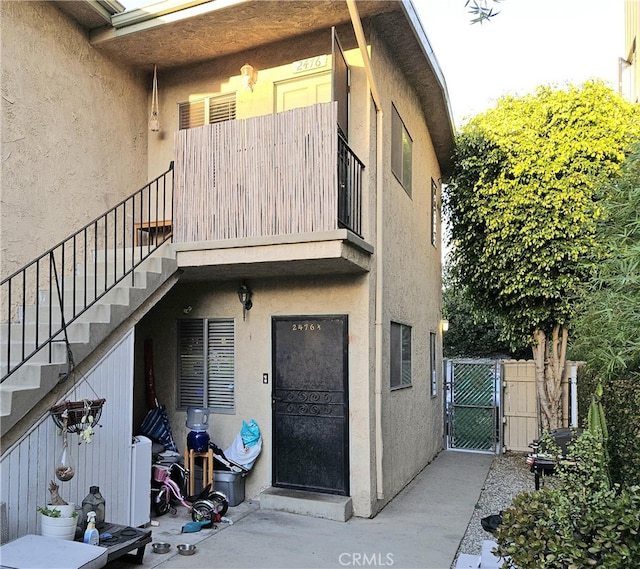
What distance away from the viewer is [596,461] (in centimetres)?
371

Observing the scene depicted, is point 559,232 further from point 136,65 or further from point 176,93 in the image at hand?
point 136,65

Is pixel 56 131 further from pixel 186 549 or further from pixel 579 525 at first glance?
pixel 579 525

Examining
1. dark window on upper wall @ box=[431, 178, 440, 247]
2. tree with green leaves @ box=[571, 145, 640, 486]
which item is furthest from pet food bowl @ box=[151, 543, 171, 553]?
dark window on upper wall @ box=[431, 178, 440, 247]

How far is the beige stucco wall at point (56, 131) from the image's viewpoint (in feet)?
20.2

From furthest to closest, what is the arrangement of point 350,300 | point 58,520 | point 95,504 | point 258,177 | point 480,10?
point 350,300, point 258,177, point 95,504, point 58,520, point 480,10

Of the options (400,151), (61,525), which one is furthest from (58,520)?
(400,151)

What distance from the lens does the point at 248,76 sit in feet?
24.1

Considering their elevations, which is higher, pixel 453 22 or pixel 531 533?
pixel 453 22

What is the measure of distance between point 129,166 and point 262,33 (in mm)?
2529

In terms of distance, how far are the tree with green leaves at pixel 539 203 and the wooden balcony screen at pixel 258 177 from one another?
545cm

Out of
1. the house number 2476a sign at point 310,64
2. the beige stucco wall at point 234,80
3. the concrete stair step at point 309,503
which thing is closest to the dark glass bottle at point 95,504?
the concrete stair step at point 309,503

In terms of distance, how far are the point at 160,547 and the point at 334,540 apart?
1.70 meters

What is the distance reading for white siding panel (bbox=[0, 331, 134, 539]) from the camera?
15.1ft

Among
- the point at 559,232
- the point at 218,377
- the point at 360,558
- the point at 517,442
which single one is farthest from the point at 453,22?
the point at 517,442
